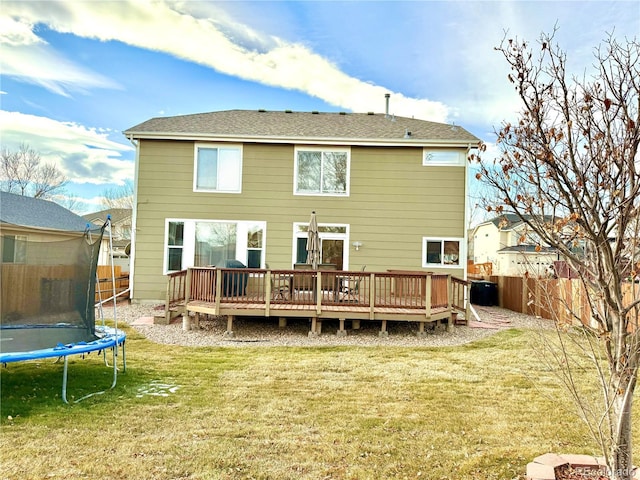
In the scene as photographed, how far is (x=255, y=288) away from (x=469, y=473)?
6.66 meters

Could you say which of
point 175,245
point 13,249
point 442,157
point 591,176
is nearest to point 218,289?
point 13,249

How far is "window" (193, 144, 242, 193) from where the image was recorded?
1244cm

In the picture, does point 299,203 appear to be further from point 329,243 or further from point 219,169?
point 219,169

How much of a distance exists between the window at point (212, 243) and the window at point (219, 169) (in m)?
1.08

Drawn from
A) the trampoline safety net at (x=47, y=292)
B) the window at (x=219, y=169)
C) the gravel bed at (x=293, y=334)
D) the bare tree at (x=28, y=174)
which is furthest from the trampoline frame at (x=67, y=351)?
the bare tree at (x=28, y=174)

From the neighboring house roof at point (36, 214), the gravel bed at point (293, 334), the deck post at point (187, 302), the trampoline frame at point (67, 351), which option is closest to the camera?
the trampoline frame at point (67, 351)

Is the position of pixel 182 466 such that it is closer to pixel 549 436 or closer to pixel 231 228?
pixel 549 436

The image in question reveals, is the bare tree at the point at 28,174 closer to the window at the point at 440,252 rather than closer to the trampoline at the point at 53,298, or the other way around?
the trampoline at the point at 53,298

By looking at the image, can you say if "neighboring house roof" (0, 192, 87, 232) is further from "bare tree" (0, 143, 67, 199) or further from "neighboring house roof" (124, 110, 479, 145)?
"bare tree" (0, 143, 67, 199)

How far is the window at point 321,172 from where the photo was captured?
487 inches

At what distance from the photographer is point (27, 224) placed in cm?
1023

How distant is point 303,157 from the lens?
12.5 m

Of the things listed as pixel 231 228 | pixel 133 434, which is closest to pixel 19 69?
pixel 231 228

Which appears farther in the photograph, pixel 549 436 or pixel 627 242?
pixel 549 436
